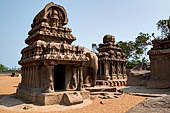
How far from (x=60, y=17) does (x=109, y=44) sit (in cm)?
1232

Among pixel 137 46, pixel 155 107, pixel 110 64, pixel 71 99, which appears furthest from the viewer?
pixel 137 46

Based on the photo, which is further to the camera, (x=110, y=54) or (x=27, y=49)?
(x=110, y=54)

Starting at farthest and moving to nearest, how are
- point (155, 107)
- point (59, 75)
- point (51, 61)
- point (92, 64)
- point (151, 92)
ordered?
point (92, 64), point (151, 92), point (59, 75), point (51, 61), point (155, 107)

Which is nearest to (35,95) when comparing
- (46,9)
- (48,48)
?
(48,48)

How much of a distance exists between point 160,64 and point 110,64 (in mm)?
7384

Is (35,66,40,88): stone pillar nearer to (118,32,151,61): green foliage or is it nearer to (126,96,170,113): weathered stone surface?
(126,96,170,113): weathered stone surface

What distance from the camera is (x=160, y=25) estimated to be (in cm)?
3456

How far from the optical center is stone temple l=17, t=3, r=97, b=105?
30.0ft

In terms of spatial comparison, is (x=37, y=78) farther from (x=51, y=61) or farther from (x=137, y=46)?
(x=137, y=46)

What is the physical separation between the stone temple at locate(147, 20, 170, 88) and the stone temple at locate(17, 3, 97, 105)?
6.77 m

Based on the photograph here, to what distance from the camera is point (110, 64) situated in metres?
21.5

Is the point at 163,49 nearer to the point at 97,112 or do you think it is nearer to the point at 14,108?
the point at 97,112

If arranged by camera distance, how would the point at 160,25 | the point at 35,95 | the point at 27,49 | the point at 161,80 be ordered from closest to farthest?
the point at 35,95
the point at 27,49
the point at 161,80
the point at 160,25

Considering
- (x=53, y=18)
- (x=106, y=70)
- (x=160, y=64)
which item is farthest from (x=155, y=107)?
(x=106, y=70)
